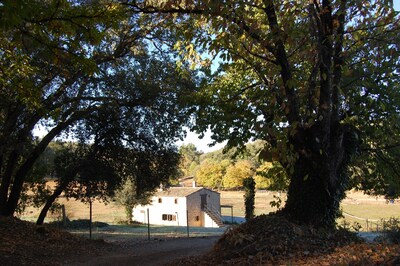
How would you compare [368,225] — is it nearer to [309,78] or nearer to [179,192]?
[179,192]

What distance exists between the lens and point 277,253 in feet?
21.9

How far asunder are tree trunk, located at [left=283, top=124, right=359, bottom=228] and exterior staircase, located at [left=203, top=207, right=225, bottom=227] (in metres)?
39.9

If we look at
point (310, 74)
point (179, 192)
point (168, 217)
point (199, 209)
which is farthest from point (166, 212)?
point (310, 74)

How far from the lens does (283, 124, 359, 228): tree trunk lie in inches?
305

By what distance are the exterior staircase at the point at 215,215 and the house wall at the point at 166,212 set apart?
3.11m

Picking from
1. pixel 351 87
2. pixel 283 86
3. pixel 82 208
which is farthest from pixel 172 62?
pixel 82 208

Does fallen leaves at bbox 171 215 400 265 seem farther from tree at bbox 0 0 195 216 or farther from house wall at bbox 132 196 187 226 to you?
house wall at bbox 132 196 187 226

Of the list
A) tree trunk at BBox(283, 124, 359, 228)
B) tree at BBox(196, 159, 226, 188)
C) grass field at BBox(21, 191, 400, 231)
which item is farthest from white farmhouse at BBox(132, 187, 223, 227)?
tree trunk at BBox(283, 124, 359, 228)

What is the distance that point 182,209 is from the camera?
1970 inches

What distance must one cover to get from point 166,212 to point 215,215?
268 inches

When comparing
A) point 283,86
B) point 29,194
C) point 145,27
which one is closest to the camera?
point 283,86

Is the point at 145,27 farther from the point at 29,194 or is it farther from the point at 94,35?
the point at 29,194

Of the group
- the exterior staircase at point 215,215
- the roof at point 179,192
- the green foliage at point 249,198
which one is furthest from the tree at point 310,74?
the roof at point 179,192

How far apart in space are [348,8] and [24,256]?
34.5 feet
